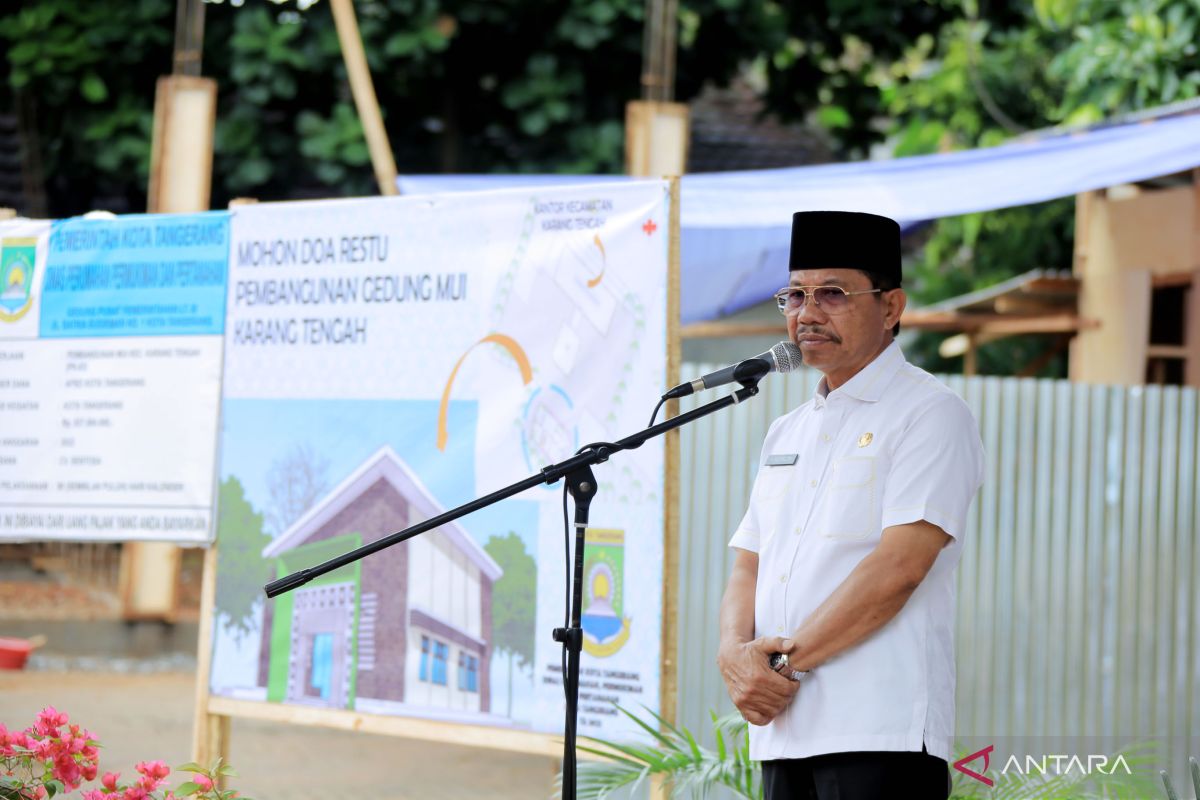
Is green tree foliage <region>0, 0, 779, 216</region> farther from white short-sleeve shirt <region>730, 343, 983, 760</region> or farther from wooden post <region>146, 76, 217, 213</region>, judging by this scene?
white short-sleeve shirt <region>730, 343, 983, 760</region>

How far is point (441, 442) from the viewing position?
455 cm

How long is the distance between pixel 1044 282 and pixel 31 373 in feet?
19.7

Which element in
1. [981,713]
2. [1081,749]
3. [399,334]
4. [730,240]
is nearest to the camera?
[399,334]

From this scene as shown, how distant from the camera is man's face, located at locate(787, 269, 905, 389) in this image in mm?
3062

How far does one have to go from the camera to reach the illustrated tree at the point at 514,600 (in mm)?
4363

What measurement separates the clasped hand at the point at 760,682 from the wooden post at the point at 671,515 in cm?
109

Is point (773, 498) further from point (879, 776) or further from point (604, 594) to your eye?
point (604, 594)

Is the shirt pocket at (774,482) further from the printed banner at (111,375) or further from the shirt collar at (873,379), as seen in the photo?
the printed banner at (111,375)

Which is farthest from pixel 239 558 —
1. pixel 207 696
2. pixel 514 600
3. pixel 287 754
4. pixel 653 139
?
pixel 653 139

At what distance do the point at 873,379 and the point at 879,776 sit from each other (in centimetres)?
79

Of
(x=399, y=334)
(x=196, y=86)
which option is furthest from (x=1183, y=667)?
(x=196, y=86)

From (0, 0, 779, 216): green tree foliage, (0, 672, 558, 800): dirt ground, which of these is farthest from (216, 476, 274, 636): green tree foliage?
(0, 0, 779, 216): green tree foliage

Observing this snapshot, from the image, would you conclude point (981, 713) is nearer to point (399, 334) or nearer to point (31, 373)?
point (399, 334)

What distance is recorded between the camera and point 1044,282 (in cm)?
909
